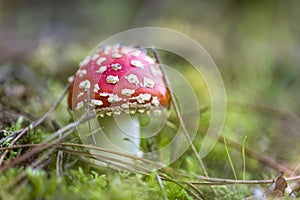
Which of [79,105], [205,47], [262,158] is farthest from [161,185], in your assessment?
[205,47]

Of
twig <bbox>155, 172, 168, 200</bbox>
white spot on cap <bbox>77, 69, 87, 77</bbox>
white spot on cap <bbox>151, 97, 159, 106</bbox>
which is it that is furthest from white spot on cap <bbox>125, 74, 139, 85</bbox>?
twig <bbox>155, 172, 168, 200</bbox>

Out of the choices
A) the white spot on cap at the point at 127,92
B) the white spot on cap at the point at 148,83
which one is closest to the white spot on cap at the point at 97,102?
the white spot on cap at the point at 127,92

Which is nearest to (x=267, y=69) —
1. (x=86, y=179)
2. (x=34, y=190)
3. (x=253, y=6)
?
(x=253, y=6)

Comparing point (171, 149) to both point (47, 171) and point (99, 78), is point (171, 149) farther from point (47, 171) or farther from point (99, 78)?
point (47, 171)

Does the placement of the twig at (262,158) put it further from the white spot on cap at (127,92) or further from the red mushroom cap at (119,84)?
the white spot on cap at (127,92)

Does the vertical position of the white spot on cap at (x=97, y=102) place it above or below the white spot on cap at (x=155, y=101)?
below

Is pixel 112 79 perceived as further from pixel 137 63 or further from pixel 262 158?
pixel 262 158

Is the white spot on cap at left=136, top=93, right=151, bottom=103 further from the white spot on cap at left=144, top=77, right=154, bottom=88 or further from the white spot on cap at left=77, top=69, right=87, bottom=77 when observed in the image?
the white spot on cap at left=77, top=69, right=87, bottom=77
